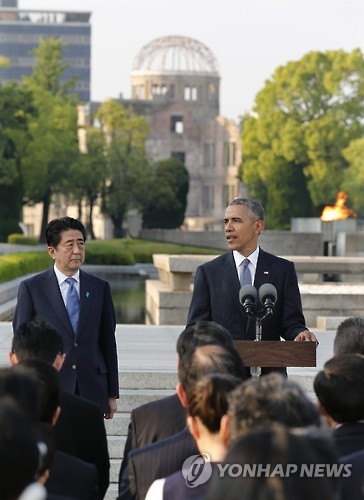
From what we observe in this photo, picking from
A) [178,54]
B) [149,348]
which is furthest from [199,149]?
[149,348]

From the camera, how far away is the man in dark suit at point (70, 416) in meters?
5.30

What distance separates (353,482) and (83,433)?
4.88ft

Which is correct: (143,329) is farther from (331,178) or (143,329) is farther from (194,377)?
(331,178)

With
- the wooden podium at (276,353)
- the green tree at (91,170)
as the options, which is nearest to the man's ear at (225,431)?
the wooden podium at (276,353)

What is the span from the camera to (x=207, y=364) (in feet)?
14.9

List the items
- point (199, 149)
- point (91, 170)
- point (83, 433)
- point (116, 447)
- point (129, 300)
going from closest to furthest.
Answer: point (83, 433), point (116, 447), point (129, 300), point (91, 170), point (199, 149)

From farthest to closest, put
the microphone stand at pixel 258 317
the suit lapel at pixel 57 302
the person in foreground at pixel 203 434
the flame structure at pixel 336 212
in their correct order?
1. the flame structure at pixel 336 212
2. the suit lapel at pixel 57 302
3. the microphone stand at pixel 258 317
4. the person in foreground at pixel 203 434

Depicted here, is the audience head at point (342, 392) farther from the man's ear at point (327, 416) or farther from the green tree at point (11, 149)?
the green tree at point (11, 149)

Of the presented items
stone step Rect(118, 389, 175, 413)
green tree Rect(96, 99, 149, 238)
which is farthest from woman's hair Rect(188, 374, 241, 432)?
green tree Rect(96, 99, 149, 238)

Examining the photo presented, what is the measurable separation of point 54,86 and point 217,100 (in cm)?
4599

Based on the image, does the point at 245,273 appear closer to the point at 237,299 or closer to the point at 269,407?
the point at 237,299

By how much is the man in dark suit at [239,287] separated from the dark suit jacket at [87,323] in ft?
1.66

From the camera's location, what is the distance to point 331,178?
60000 millimetres

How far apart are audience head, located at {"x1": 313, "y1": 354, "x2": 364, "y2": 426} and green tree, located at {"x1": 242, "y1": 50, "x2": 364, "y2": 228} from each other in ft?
182
